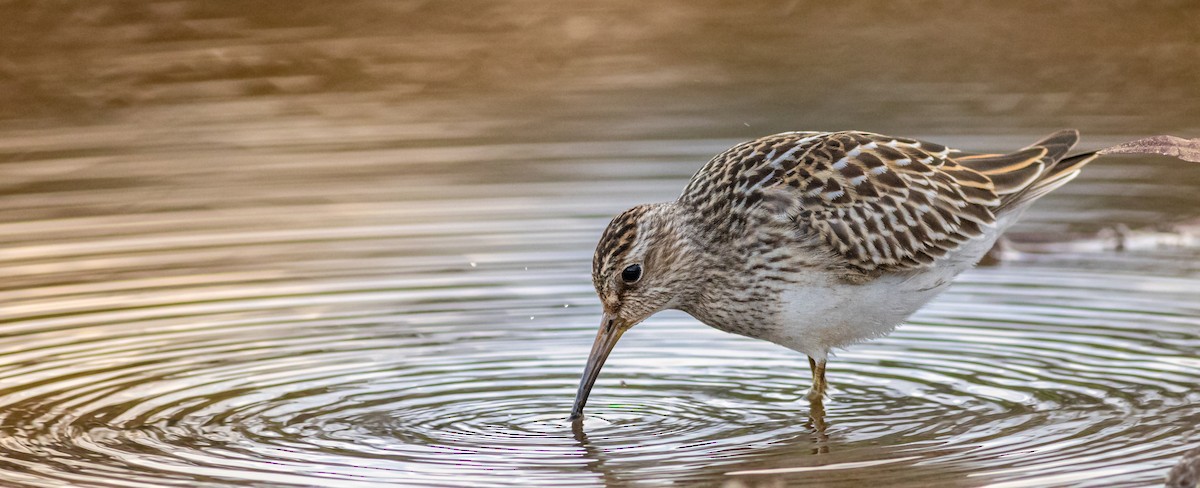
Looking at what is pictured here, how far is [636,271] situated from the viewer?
9.68 metres

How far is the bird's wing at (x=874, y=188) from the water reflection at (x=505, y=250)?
2.63 feet

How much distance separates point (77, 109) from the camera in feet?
60.4

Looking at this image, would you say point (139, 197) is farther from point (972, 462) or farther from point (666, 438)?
point (972, 462)

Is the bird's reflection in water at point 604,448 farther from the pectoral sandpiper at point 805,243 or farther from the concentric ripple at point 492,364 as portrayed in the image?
the pectoral sandpiper at point 805,243

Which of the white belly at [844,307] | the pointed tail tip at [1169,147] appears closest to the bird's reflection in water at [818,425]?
the white belly at [844,307]

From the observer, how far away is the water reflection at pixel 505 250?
8.91 metres

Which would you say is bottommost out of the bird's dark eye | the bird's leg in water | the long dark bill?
the bird's leg in water

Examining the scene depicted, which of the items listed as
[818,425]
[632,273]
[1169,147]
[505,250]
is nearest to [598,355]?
[632,273]

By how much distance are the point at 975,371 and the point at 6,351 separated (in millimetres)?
5795

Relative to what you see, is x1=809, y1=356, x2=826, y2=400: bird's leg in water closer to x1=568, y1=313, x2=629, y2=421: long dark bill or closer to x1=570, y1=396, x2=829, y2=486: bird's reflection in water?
x1=570, y1=396, x2=829, y2=486: bird's reflection in water

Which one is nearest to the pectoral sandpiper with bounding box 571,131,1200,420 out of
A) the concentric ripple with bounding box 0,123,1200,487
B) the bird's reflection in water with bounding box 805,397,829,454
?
the bird's reflection in water with bounding box 805,397,829,454

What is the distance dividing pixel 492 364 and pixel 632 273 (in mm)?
1403

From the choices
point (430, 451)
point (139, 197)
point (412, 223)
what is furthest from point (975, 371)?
point (139, 197)

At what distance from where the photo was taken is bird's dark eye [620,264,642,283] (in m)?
9.64
